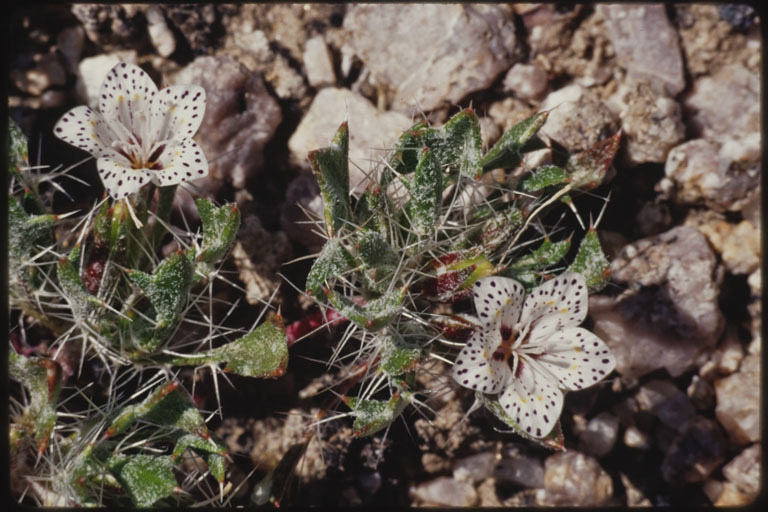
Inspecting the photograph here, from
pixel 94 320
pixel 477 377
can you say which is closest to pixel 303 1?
pixel 94 320

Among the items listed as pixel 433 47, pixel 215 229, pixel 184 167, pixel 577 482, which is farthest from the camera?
pixel 433 47

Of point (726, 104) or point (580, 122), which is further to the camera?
point (726, 104)

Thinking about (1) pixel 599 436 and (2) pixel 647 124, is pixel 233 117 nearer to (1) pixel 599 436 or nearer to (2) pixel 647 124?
(2) pixel 647 124

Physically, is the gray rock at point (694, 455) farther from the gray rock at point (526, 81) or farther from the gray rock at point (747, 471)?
the gray rock at point (526, 81)

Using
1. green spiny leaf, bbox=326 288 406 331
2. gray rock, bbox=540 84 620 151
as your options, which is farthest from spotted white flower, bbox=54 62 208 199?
gray rock, bbox=540 84 620 151

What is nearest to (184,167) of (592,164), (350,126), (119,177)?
(119,177)

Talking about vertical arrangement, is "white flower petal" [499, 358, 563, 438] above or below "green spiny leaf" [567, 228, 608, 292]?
below

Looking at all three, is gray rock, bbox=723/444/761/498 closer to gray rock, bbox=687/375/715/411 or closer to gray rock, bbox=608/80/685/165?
gray rock, bbox=687/375/715/411
